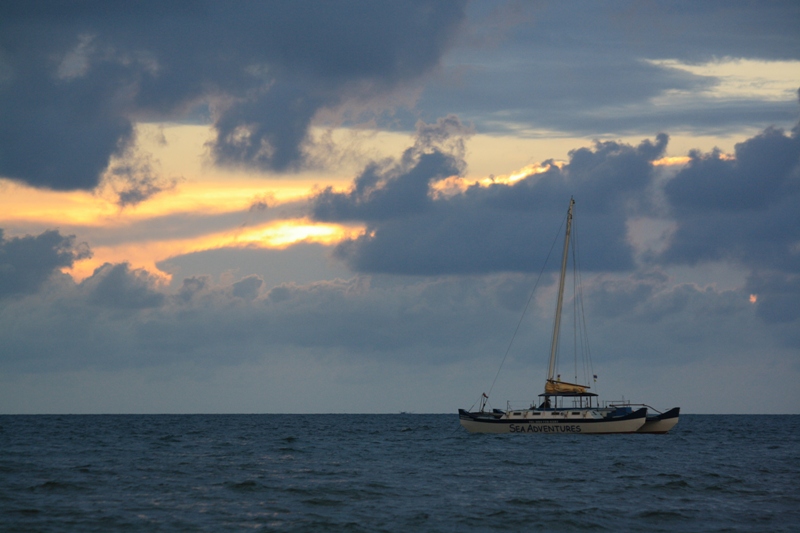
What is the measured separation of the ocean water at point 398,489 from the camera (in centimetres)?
4322

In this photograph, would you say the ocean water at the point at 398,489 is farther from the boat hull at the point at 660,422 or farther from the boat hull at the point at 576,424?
the boat hull at the point at 660,422

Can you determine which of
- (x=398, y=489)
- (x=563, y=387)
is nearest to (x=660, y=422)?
(x=563, y=387)

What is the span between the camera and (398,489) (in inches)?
2200

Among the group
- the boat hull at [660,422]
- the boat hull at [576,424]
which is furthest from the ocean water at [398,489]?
the boat hull at [660,422]

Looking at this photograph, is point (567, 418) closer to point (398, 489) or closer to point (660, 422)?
point (660, 422)

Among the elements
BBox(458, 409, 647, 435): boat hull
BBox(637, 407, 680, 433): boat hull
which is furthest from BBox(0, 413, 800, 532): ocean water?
BBox(637, 407, 680, 433): boat hull

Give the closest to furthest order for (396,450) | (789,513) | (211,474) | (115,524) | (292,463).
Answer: (115,524) < (789,513) < (211,474) < (292,463) < (396,450)

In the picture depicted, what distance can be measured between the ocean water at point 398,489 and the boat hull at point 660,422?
21071mm

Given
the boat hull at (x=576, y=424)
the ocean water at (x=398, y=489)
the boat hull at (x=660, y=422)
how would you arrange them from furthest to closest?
the boat hull at (x=660, y=422) < the boat hull at (x=576, y=424) < the ocean water at (x=398, y=489)

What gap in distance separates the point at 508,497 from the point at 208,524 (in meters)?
18.4

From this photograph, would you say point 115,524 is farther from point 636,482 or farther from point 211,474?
point 636,482

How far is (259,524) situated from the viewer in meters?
42.3

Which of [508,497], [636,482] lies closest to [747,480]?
[636,482]

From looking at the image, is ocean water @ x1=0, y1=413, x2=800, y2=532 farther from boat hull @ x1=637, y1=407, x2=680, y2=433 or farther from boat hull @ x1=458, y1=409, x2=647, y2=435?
boat hull @ x1=637, y1=407, x2=680, y2=433
